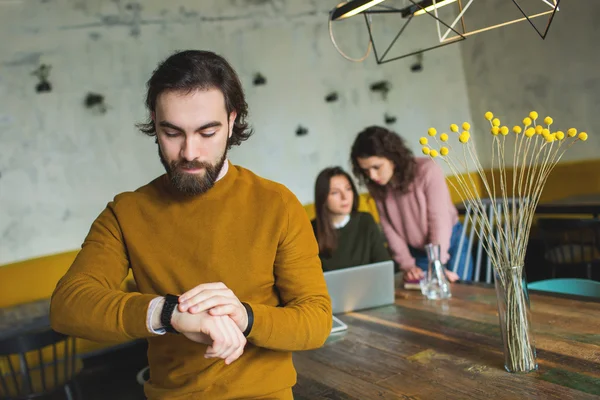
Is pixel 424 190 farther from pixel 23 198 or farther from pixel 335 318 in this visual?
pixel 23 198

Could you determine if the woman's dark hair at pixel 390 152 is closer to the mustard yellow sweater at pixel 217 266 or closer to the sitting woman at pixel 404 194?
the sitting woman at pixel 404 194

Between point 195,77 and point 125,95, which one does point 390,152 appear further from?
point 125,95

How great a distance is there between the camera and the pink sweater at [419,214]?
3.09m

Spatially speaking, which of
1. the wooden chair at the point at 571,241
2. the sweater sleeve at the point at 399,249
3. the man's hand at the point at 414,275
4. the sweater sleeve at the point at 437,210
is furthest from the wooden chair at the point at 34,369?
the wooden chair at the point at 571,241

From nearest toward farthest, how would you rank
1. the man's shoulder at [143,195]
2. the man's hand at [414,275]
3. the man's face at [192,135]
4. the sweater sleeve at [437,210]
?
1. the man's face at [192,135]
2. the man's shoulder at [143,195]
3. the man's hand at [414,275]
4. the sweater sleeve at [437,210]

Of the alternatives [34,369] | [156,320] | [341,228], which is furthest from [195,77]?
[34,369]

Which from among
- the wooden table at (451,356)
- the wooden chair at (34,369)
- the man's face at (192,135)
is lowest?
the wooden chair at (34,369)

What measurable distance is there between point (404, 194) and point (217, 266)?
1998mm

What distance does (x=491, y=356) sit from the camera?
65.1 inches

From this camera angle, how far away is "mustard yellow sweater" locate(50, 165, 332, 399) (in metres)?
1.32

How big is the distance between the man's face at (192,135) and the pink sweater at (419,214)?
1.94m

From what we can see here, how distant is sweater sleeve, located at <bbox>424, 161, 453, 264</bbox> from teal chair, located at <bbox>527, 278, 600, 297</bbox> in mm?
607

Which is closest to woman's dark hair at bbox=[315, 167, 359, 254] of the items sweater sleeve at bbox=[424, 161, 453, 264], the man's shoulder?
sweater sleeve at bbox=[424, 161, 453, 264]

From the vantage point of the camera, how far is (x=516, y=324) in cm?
153
